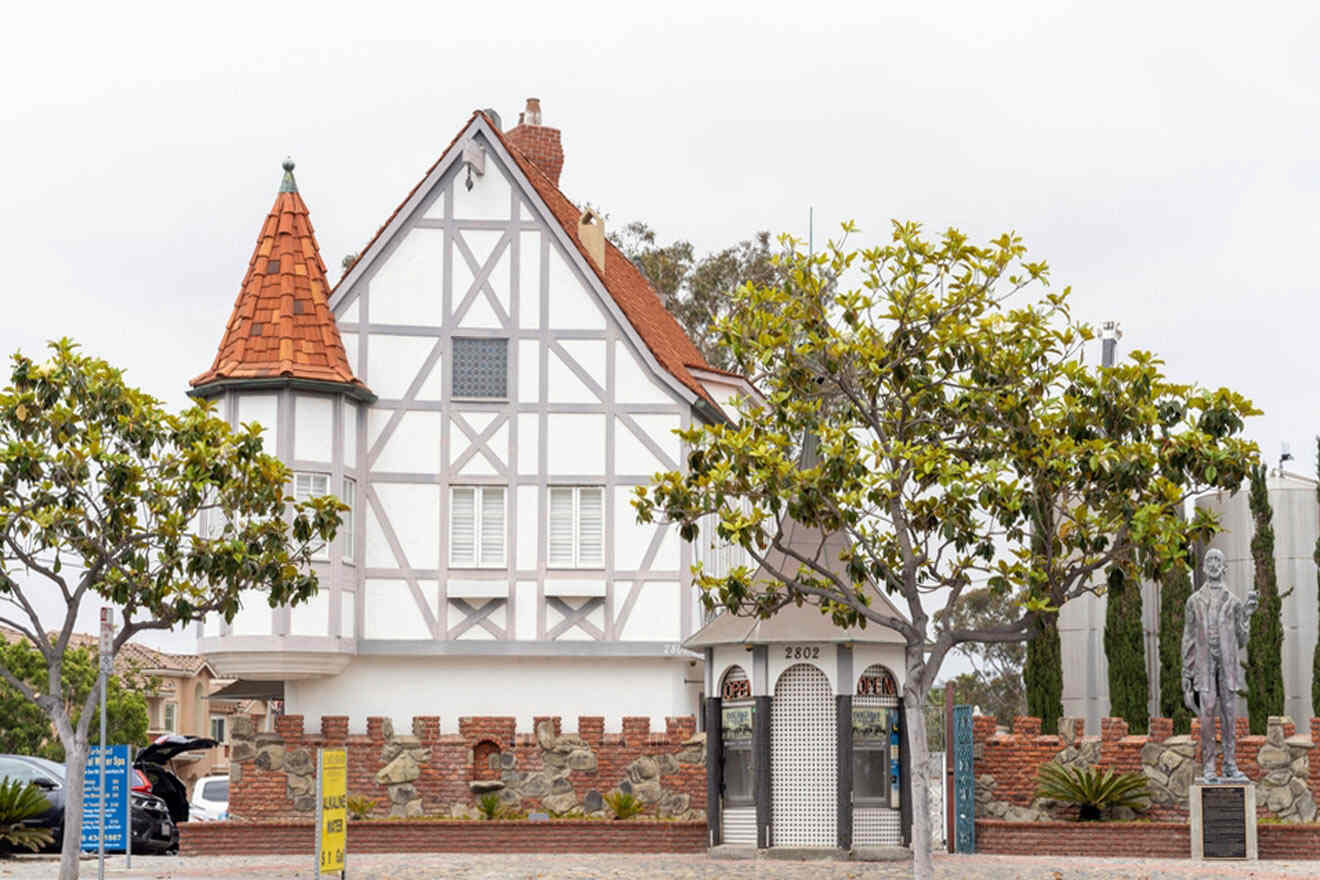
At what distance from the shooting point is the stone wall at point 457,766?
30562 millimetres

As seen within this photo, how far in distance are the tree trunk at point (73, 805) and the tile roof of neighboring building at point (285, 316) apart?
35.0 ft

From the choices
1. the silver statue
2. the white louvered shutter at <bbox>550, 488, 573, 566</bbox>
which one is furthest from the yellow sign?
the silver statue

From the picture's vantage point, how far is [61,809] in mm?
27641

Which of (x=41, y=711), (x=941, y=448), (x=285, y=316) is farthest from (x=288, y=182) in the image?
(x=41, y=711)

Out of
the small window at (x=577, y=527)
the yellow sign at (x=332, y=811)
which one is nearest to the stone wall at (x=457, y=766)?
the small window at (x=577, y=527)

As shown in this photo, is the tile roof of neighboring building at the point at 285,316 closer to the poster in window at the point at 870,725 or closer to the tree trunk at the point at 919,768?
the poster in window at the point at 870,725

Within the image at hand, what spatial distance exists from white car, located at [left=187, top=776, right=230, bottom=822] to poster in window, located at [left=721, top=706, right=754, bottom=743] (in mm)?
13450

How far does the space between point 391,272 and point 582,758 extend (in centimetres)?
897

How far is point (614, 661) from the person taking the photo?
32906 mm

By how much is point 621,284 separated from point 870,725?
13.2 metres

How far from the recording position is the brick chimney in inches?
1629

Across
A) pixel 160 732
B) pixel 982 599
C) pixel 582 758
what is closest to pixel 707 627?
pixel 582 758

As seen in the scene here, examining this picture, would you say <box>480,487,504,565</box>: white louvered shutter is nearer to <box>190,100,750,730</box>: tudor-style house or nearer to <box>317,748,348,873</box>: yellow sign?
<box>190,100,750,730</box>: tudor-style house

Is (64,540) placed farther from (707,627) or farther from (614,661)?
(614,661)
